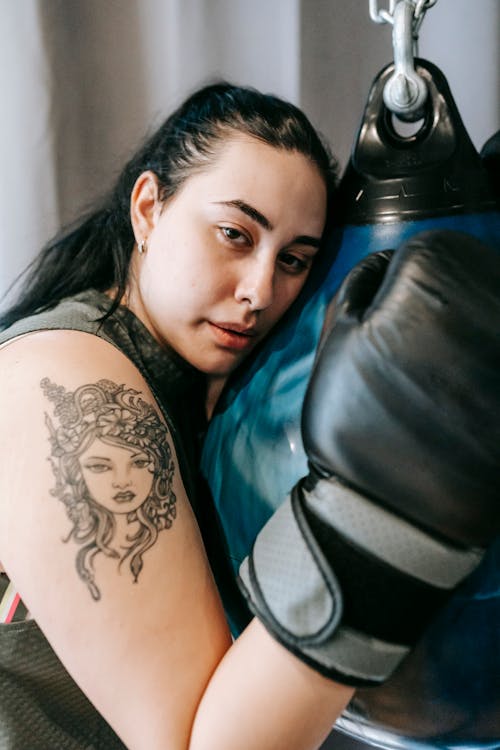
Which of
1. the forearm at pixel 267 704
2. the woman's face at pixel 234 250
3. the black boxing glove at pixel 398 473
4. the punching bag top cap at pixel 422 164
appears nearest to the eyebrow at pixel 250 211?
the woman's face at pixel 234 250

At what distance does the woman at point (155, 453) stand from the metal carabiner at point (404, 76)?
0.17 metres

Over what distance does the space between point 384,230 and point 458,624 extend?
365mm

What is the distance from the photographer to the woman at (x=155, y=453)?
0.56 metres

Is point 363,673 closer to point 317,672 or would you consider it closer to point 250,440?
point 317,672

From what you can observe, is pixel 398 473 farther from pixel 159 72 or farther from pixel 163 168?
pixel 159 72

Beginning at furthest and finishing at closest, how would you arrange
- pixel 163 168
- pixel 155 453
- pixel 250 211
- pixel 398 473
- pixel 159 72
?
pixel 159 72 → pixel 163 168 → pixel 250 211 → pixel 155 453 → pixel 398 473

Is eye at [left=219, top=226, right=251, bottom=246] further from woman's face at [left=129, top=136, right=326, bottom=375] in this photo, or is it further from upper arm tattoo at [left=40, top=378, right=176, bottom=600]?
upper arm tattoo at [left=40, top=378, right=176, bottom=600]

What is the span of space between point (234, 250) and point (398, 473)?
0.38 m

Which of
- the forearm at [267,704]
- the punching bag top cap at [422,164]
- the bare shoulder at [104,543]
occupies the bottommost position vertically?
the forearm at [267,704]

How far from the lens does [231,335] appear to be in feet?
2.68

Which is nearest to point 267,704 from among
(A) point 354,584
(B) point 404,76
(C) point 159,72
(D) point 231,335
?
(A) point 354,584

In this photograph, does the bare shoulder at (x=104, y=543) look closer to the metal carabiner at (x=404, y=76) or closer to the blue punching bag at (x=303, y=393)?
the blue punching bag at (x=303, y=393)

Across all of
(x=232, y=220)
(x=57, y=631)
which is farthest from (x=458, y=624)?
(x=232, y=220)

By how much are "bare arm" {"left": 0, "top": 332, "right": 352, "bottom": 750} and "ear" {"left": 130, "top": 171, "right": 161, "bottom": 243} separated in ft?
1.14
